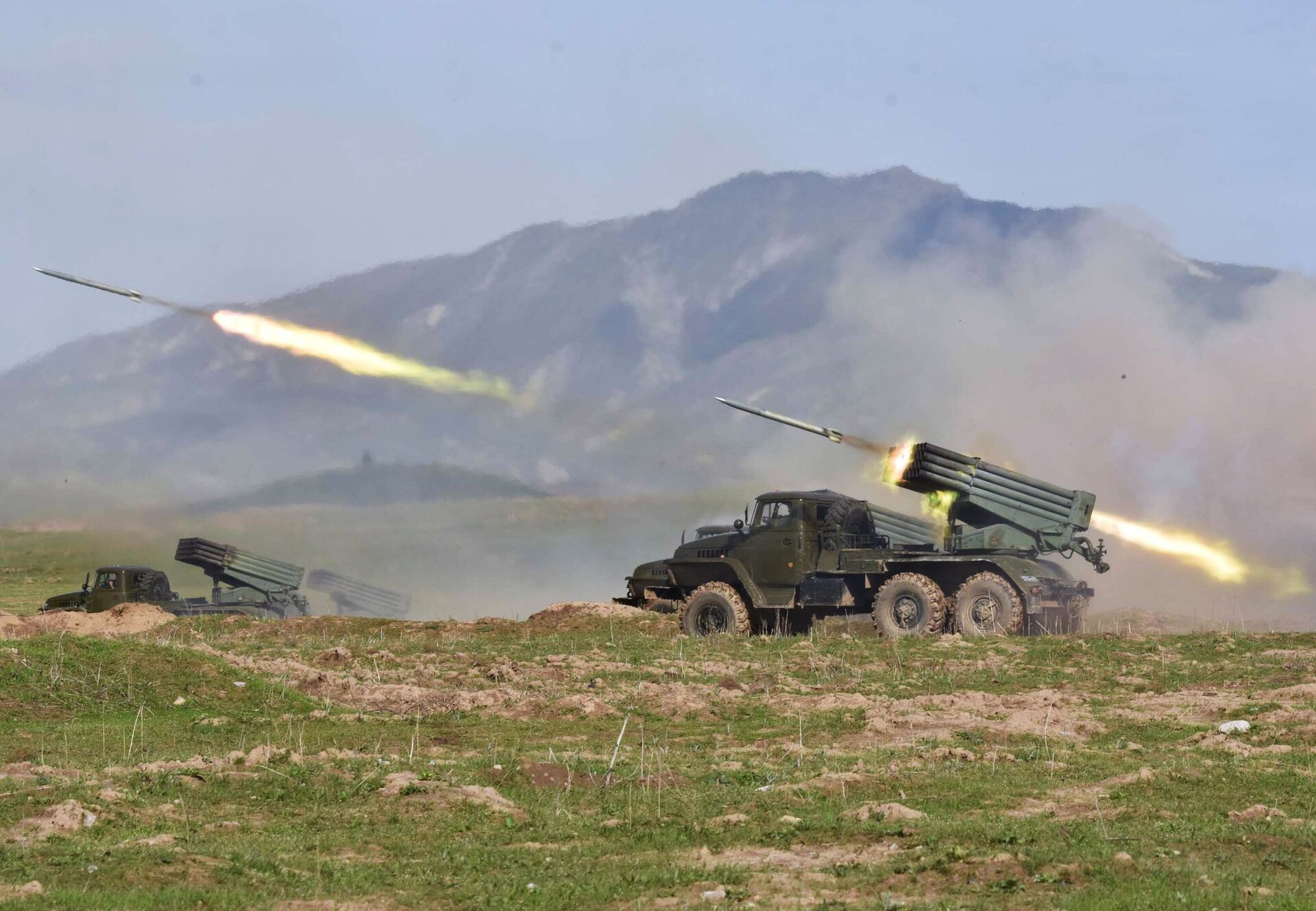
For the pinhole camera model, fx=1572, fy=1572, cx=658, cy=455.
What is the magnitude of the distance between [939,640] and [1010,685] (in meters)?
5.58

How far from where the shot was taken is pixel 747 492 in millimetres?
62031

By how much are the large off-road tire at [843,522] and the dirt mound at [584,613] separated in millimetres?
4399

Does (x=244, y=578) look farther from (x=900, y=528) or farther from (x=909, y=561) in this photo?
(x=909, y=561)

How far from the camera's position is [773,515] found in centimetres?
3312

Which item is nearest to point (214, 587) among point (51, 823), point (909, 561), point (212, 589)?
point (212, 589)

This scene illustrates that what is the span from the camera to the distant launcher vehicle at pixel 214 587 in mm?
41562

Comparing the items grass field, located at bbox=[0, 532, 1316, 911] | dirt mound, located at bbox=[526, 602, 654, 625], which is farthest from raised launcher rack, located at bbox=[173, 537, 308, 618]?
grass field, located at bbox=[0, 532, 1316, 911]

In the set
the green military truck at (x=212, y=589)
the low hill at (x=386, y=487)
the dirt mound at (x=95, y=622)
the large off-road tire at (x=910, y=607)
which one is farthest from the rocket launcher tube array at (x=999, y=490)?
the low hill at (x=386, y=487)

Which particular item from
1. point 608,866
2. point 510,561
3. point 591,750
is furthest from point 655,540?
point 608,866

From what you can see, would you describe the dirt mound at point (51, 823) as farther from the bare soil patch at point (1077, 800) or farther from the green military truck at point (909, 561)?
the green military truck at point (909, 561)

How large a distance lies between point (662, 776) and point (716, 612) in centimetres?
1673

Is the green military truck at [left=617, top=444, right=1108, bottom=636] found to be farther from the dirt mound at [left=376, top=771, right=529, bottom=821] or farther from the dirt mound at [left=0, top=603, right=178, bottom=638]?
the dirt mound at [left=376, top=771, right=529, bottom=821]

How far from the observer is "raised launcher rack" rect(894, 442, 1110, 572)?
106 feet

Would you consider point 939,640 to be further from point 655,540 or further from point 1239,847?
point 655,540
